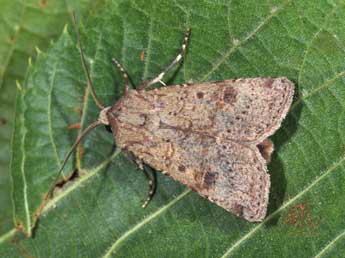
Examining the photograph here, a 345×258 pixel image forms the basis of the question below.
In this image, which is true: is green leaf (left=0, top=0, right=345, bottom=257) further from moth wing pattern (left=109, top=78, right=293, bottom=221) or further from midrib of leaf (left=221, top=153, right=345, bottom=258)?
moth wing pattern (left=109, top=78, right=293, bottom=221)

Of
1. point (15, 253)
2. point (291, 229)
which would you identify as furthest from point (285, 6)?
point (15, 253)

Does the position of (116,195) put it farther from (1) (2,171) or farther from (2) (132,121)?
(1) (2,171)

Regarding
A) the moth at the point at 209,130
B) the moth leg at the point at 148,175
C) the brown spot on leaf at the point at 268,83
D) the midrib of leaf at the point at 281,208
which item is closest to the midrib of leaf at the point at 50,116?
the moth at the point at 209,130

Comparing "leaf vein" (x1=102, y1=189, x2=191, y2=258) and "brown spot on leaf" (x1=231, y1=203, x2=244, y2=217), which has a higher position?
"brown spot on leaf" (x1=231, y1=203, x2=244, y2=217)

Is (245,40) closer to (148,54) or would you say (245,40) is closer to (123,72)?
(148,54)

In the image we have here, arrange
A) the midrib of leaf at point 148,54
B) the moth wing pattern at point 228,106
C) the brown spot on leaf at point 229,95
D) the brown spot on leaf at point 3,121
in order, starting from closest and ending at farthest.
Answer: the moth wing pattern at point 228,106, the brown spot on leaf at point 229,95, the midrib of leaf at point 148,54, the brown spot on leaf at point 3,121

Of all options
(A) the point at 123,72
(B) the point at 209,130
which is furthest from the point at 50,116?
(B) the point at 209,130

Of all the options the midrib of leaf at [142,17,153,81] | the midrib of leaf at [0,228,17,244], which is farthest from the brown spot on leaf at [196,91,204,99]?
the midrib of leaf at [0,228,17,244]

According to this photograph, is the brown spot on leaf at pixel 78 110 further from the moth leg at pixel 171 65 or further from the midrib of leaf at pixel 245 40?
the midrib of leaf at pixel 245 40
